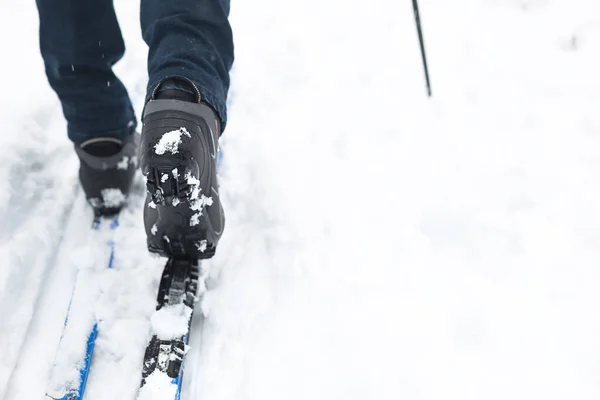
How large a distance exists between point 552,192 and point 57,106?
7.21ft

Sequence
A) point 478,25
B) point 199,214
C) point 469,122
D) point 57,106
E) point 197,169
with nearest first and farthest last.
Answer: point 197,169 → point 199,214 → point 469,122 → point 57,106 → point 478,25

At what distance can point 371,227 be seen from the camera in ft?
5.91

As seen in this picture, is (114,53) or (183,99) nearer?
(183,99)

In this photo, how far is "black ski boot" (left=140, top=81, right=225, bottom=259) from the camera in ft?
3.74

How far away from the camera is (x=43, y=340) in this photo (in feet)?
5.27

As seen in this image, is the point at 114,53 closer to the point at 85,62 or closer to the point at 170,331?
the point at 85,62

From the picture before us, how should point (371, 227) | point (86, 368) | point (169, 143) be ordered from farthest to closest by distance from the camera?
point (371, 227) → point (86, 368) → point (169, 143)

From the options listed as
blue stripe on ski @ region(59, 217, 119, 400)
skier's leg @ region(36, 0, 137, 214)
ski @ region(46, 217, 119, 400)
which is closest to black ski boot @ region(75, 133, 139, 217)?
skier's leg @ region(36, 0, 137, 214)

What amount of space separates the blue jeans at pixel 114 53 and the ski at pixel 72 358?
593 mm

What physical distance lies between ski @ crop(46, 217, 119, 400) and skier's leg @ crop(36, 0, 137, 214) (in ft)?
1.34

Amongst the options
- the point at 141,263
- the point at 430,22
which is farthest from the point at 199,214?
the point at 430,22

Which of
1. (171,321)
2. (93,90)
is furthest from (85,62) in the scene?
(171,321)

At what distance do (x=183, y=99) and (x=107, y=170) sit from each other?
83cm

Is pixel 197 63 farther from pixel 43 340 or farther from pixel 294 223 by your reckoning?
pixel 43 340
